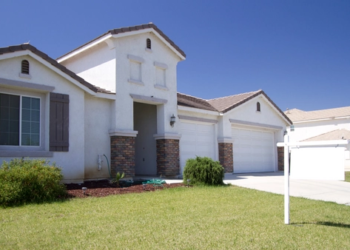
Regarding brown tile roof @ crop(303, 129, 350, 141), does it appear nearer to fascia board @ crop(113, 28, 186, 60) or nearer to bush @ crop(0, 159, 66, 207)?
fascia board @ crop(113, 28, 186, 60)

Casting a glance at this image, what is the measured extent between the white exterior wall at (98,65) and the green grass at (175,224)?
6379 mm

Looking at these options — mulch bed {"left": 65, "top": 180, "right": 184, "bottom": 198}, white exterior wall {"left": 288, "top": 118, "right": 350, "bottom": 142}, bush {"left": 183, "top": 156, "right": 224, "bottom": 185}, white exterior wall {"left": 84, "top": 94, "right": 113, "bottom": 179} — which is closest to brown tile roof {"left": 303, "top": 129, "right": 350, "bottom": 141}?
white exterior wall {"left": 288, "top": 118, "right": 350, "bottom": 142}

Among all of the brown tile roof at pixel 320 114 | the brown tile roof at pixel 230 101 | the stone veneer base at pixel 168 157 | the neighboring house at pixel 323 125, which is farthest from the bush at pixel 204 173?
the brown tile roof at pixel 320 114

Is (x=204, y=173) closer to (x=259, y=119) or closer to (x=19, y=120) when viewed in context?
(x=19, y=120)

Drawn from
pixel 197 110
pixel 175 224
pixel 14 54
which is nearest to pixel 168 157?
pixel 197 110

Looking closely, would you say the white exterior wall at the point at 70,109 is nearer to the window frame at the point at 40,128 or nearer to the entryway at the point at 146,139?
the window frame at the point at 40,128

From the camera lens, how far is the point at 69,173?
40.2 feet

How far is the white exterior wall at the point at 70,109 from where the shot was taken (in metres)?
11.2

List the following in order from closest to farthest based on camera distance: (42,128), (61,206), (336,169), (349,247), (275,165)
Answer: (349,247) < (61,206) < (42,128) < (336,169) < (275,165)

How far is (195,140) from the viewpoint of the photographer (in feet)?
58.0

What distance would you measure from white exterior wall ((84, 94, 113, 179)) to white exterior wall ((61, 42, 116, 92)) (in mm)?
934

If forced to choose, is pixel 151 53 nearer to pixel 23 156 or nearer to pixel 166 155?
pixel 166 155

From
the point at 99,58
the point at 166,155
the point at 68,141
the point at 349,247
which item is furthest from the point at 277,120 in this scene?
the point at 349,247

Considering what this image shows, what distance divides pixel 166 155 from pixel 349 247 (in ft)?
35.6
